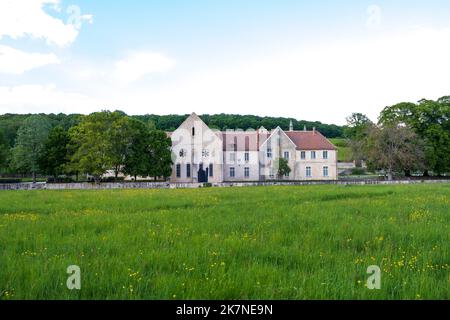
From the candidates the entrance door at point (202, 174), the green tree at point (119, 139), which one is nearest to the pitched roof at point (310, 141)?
the entrance door at point (202, 174)

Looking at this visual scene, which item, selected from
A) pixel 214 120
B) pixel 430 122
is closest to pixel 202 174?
pixel 430 122

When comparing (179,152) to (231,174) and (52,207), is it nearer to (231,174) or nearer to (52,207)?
(231,174)

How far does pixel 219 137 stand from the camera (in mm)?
63031

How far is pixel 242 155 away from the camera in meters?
63.1

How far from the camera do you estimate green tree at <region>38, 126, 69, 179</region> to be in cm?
5144

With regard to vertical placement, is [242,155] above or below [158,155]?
above

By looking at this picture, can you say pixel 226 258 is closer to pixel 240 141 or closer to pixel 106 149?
pixel 106 149

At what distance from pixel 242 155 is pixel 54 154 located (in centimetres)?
2832

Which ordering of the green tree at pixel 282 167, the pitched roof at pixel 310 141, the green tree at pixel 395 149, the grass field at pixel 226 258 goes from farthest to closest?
the pitched roof at pixel 310 141 < the green tree at pixel 282 167 < the green tree at pixel 395 149 < the grass field at pixel 226 258

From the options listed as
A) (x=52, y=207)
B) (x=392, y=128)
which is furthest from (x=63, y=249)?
(x=392, y=128)

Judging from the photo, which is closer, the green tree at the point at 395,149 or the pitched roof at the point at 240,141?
the green tree at the point at 395,149

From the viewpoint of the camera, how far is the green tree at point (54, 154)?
51.4 meters

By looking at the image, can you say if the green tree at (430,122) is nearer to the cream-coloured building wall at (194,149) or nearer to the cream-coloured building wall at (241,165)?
the cream-coloured building wall at (241,165)

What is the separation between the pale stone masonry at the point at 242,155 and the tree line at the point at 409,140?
6356mm
